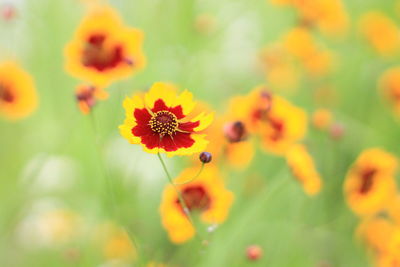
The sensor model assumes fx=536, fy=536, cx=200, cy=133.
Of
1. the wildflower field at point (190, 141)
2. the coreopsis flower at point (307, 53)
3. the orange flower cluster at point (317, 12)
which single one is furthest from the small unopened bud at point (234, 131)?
the coreopsis flower at point (307, 53)

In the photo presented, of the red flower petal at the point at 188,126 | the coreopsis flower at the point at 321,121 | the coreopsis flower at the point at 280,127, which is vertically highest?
the coreopsis flower at the point at 321,121

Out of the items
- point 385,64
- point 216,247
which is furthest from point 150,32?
point 385,64

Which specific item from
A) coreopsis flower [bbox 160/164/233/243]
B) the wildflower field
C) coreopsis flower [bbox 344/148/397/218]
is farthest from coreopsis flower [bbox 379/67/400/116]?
coreopsis flower [bbox 160/164/233/243]

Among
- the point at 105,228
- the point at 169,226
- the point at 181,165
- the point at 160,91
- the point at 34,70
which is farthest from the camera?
the point at 34,70

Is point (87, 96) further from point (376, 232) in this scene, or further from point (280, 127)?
point (376, 232)

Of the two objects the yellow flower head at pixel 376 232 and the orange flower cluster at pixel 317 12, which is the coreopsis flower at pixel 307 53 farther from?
the yellow flower head at pixel 376 232

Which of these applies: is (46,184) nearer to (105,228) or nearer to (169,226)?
(105,228)
